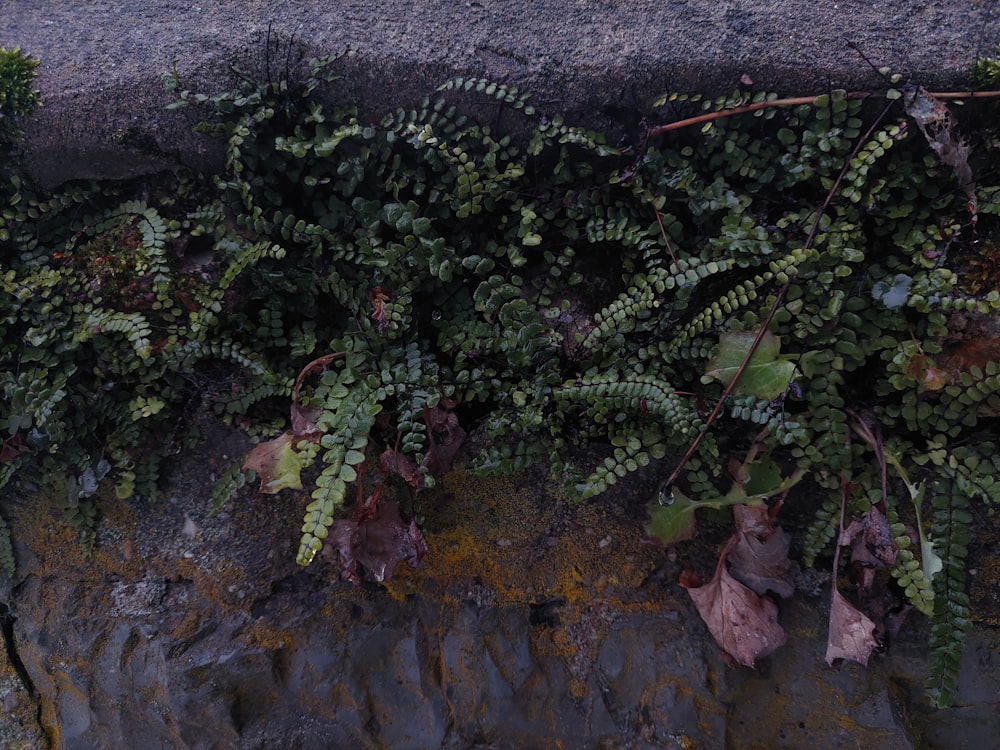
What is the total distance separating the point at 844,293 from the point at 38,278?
2969mm

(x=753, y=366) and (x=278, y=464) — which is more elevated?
(x=753, y=366)

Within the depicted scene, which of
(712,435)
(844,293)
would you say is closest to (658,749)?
(712,435)

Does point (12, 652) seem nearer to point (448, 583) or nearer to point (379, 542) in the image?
point (379, 542)

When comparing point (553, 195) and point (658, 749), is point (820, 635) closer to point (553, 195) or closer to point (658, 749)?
point (658, 749)

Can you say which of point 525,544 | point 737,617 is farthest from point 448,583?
point 737,617

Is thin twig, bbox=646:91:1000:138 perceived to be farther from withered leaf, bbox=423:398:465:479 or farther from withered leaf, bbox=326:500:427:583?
withered leaf, bbox=326:500:427:583

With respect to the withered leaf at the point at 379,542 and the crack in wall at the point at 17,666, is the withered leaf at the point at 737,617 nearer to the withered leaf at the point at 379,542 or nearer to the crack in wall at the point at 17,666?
the withered leaf at the point at 379,542

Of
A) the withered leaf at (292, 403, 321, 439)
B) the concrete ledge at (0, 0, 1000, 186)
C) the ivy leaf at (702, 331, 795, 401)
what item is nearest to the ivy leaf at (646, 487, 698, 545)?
the ivy leaf at (702, 331, 795, 401)

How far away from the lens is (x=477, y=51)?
241cm

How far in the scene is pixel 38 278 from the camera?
2.50 meters

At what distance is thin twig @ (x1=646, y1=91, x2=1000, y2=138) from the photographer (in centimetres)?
212

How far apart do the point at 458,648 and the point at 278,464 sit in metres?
1.06

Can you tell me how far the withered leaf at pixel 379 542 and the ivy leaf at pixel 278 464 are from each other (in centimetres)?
29

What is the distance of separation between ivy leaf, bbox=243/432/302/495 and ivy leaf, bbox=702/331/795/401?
144 cm
